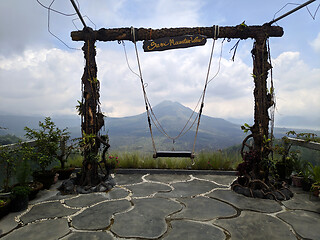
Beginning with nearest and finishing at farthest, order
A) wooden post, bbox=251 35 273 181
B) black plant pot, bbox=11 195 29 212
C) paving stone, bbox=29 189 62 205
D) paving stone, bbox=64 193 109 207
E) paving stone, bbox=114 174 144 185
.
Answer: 1. black plant pot, bbox=11 195 29 212
2. paving stone, bbox=64 193 109 207
3. paving stone, bbox=29 189 62 205
4. wooden post, bbox=251 35 273 181
5. paving stone, bbox=114 174 144 185

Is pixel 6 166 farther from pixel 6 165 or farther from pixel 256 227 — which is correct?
pixel 256 227

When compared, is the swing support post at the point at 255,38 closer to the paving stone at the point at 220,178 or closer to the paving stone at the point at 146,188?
the paving stone at the point at 146,188

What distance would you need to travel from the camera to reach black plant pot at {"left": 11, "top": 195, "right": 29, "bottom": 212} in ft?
10.2

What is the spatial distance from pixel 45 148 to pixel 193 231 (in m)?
3.28

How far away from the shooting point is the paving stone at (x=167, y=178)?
482 centimetres

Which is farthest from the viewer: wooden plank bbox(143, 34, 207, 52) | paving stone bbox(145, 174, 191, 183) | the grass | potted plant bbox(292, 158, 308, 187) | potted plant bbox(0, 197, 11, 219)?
the grass

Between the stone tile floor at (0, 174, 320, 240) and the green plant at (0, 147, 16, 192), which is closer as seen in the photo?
the stone tile floor at (0, 174, 320, 240)

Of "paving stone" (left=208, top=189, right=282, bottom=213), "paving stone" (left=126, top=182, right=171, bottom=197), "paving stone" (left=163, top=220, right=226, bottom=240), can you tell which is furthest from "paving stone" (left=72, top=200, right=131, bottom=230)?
"paving stone" (left=208, top=189, right=282, bottom=213)

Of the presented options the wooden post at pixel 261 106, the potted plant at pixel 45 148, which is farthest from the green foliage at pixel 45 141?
the wooden post at pixel 261 106

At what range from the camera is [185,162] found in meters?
5.83

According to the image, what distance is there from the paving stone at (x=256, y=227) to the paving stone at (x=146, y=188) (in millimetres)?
1466

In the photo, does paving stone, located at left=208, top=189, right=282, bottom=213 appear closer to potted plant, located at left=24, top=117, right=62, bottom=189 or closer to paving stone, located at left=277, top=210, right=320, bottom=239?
paving stone, located at left=277, top=210, right=320, bottom=239

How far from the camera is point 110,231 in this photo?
255 centimetres

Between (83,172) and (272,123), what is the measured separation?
3.80 m
